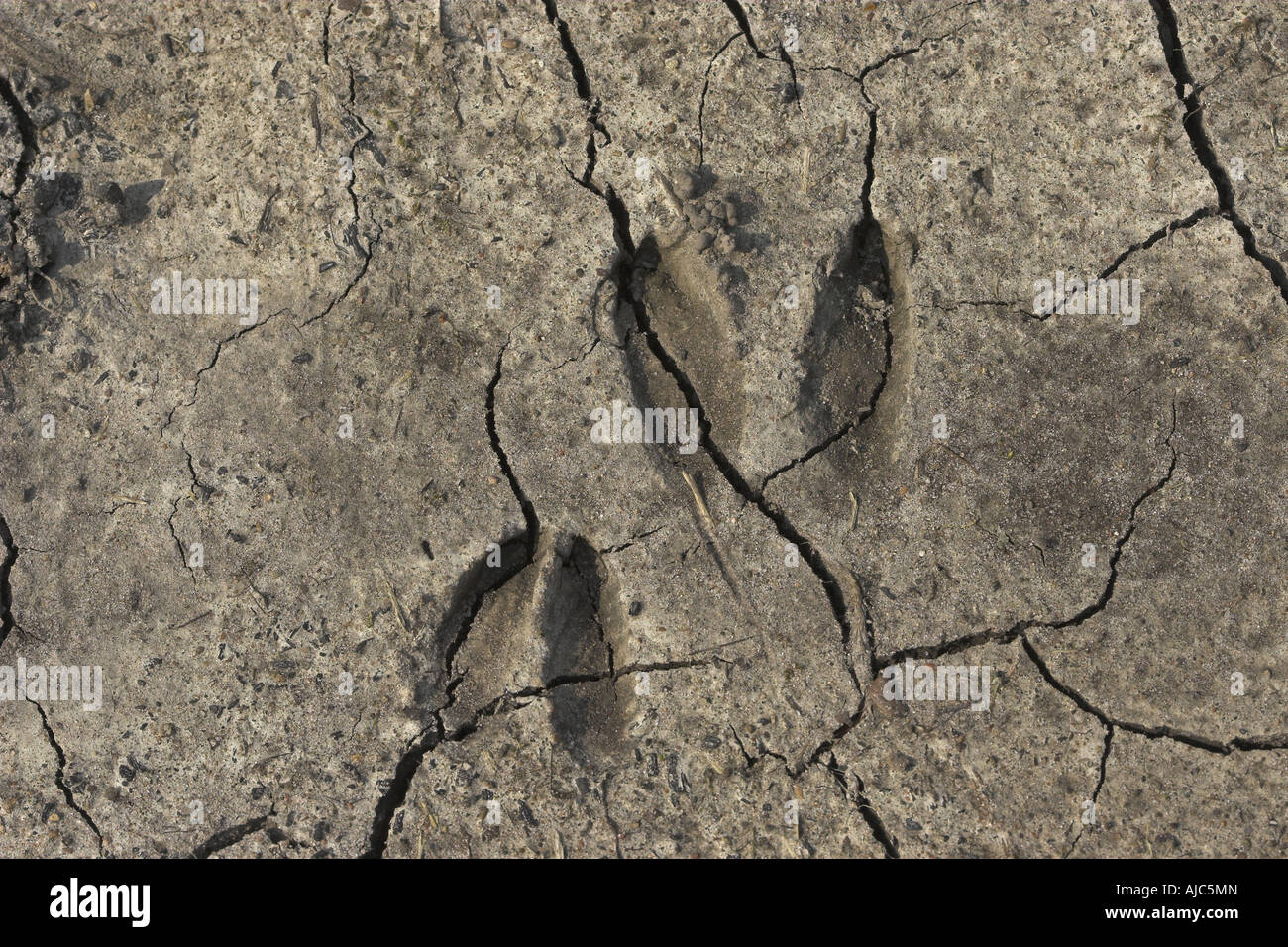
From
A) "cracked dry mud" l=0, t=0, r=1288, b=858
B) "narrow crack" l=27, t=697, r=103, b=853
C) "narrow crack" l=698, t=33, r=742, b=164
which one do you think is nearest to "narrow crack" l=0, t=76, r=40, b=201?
"cracked dry mud" l=0, t=0, r=1288, b=858

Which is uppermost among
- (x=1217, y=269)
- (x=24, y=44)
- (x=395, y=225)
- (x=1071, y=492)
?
(x=24, y=44)

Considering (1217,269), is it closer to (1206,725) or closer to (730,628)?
(1206,725)

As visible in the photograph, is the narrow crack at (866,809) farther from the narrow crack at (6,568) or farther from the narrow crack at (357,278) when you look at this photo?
the narrow crack at (6,568)

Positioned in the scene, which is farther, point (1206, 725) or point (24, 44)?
point (24, 44)

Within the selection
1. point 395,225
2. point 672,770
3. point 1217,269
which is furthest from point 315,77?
point 1217,269

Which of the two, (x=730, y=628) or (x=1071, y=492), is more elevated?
(x=1071, y=492)

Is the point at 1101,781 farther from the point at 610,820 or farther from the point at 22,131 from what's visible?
the point at 22,131

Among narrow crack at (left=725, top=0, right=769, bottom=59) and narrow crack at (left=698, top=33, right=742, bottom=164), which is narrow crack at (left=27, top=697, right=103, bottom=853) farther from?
narrow crack at (left=725, top=0, right=769, bottom=59)

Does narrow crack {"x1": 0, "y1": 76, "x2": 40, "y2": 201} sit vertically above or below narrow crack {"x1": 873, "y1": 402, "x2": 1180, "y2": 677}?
above
